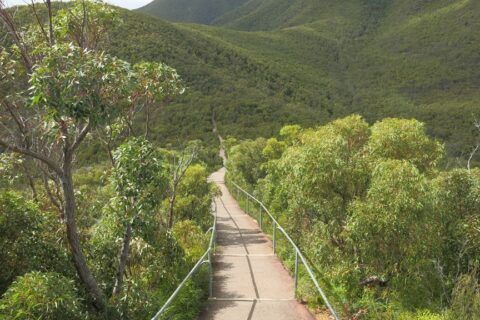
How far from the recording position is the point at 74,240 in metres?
6.43

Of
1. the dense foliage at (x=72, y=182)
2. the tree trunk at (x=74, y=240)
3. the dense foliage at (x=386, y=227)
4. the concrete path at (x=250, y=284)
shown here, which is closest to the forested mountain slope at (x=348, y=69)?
the concrete path at (x=250, y=284)

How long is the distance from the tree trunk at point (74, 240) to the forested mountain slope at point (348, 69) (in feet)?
178

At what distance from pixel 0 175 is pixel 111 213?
1.96 meters

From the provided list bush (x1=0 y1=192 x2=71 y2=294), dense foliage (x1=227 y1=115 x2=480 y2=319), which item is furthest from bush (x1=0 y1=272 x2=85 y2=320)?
dense foliage (x1=227 y1=115 x2=480 y2=319)

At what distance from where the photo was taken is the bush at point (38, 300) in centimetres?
526

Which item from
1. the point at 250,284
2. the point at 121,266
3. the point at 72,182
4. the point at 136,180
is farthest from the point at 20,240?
the point at 250,284

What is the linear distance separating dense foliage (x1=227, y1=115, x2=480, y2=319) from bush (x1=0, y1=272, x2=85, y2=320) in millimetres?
4861

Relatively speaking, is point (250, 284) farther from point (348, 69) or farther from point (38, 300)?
point (348, 69)

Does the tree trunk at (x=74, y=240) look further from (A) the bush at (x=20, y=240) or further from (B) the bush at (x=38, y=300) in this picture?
(B) the bush at (x=38, y=300)

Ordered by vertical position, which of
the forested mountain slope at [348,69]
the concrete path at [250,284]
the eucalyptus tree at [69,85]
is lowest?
the concrete path at [250,284]

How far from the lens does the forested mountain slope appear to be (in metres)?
70.2

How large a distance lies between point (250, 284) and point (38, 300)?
5.65 meters

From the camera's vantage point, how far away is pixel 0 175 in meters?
7.11

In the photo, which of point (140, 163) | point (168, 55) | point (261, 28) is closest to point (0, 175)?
point (140, 163)
